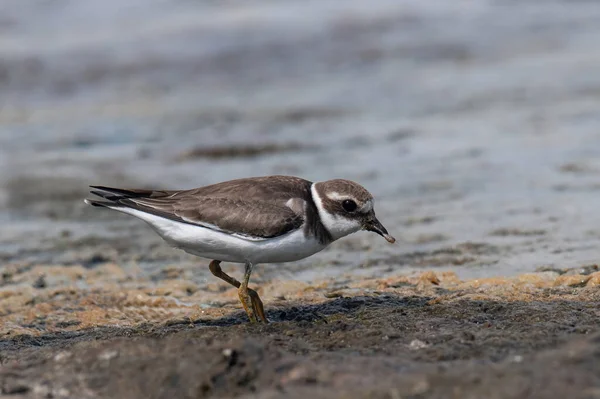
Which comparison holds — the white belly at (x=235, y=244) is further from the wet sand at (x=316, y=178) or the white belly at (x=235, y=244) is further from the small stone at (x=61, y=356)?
the small stone at (x=61, y=356)

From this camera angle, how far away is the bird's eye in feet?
19.5

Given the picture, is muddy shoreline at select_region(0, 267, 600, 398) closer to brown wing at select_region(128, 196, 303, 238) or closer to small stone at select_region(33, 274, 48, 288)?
small stone at select_region(33, 274, 48, 288)

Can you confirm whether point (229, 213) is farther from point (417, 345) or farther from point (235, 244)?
point (417, 345)

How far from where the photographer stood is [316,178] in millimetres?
10555

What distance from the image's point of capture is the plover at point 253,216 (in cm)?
573

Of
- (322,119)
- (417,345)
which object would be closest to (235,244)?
Result: (417,345)

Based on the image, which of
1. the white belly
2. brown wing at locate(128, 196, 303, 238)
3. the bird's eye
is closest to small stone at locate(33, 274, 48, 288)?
brown wing at locate(128, 196, 303, 238)

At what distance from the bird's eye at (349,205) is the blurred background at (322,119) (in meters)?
1.46

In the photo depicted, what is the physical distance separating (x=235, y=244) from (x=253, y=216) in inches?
8.4

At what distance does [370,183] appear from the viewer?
408 inches

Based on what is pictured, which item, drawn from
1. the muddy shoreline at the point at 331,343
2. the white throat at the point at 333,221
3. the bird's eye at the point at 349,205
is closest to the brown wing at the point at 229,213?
the white throat at the point at 333,221

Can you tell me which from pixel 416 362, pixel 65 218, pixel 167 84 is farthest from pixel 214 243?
pixel 167 84

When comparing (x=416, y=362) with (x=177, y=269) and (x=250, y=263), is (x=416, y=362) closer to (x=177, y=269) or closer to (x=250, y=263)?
(x=250, y=263)

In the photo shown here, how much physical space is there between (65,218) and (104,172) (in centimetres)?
183
